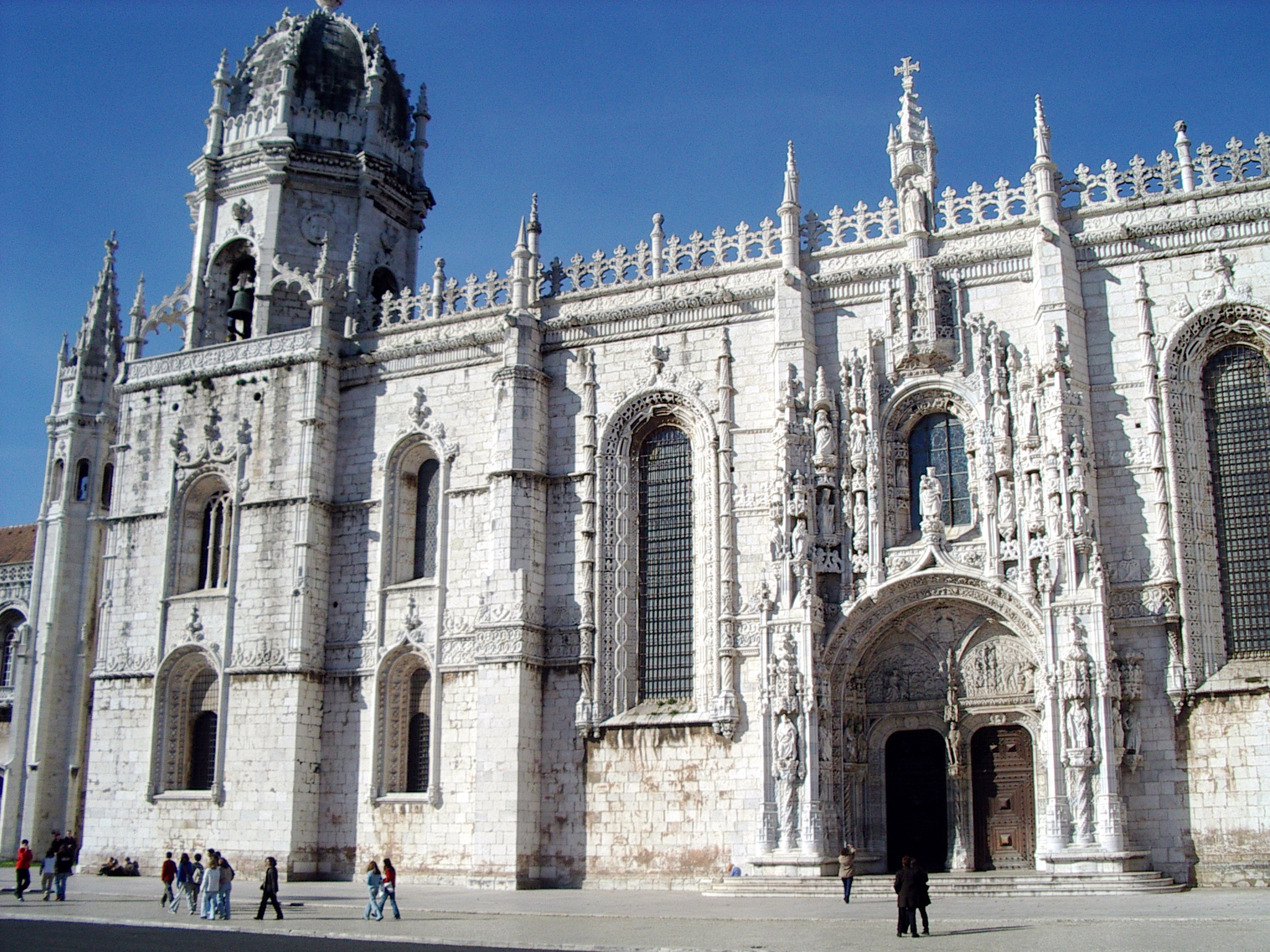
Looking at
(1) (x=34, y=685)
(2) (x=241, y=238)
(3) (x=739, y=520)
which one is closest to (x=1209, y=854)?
(3) (x=739, y=520)

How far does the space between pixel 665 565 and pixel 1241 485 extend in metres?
11.5

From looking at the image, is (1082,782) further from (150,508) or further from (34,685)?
(34,685)

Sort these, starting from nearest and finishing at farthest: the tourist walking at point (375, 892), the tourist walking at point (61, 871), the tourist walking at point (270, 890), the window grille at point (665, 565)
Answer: the tourist walking at point (375, 892) < the tourist walking at point (270, 890) < the tourist walking at point (61, 871) < the window grille at point (665, 565)

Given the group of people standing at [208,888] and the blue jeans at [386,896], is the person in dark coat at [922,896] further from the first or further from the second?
the group of people standing at [208,888]

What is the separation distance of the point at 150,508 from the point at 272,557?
440 cm

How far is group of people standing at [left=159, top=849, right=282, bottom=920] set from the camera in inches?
862

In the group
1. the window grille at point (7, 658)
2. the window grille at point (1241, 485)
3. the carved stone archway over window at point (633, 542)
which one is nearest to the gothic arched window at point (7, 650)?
the window grille at point (7, 658)

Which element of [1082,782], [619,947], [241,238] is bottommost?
[619,947]

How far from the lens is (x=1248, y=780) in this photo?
22766 millimetres

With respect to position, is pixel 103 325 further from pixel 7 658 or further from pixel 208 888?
pixel 208 888

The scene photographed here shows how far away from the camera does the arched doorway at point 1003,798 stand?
25078mm

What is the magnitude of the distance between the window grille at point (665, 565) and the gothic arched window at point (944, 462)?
4895 millimetres

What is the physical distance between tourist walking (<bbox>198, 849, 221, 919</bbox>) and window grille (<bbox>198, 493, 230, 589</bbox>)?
1098 centimetres

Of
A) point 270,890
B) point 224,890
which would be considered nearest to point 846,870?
point 270,890
